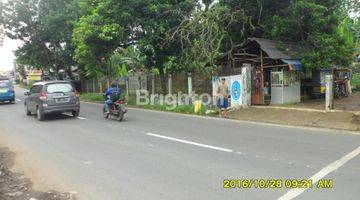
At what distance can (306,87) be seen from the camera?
2323 centimetres

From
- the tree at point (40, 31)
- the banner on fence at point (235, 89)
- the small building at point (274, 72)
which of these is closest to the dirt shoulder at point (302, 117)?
the banner on fence at point (235, 89)

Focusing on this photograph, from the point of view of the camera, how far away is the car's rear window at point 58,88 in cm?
1823

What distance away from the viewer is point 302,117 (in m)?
15.7

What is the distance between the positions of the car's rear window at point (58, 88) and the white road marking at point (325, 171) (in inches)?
505

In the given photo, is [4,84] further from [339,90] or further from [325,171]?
[325,171]

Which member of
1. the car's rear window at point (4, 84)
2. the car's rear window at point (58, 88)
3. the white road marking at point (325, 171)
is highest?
the car's rear window at point (4, 84)

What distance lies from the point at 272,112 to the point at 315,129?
394cm

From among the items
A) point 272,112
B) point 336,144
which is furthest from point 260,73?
point 336,144

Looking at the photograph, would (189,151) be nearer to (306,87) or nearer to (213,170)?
(213,170)

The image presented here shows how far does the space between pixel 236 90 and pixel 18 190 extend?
13512 millimetres

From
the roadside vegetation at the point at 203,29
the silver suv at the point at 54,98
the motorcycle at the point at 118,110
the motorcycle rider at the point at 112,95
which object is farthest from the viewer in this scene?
the roadside vegetation at the point at 203,29

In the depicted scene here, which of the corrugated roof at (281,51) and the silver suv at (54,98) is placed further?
the corrugated roof at (281,51)

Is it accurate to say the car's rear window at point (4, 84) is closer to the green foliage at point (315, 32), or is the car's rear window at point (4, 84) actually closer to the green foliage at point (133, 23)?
the green foliage at point (133, 23)

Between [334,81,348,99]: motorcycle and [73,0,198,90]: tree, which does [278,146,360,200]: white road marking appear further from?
[73,0,198,90]: tree
